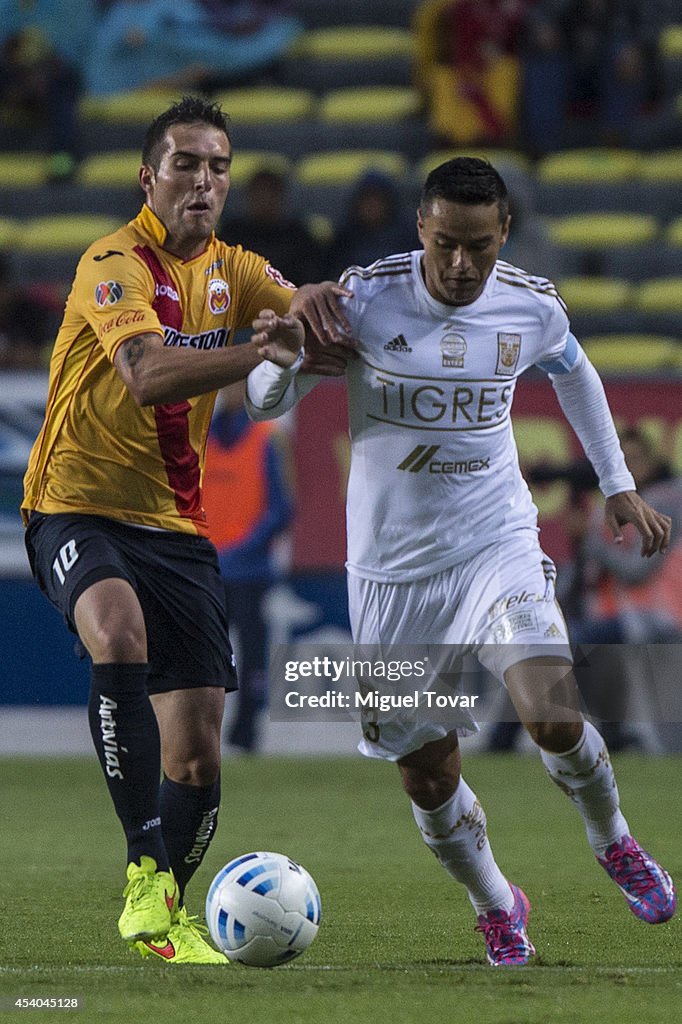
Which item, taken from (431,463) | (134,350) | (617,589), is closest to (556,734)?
(431,463)

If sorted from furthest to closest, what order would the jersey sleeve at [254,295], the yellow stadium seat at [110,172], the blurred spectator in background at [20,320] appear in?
the yellow stadium seat at [110,172], the blurred spectator in background at [20,320], the jersey sleeve at [254,295]

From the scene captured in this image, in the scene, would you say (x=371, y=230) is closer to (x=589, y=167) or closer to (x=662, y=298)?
(x=662, y=298)

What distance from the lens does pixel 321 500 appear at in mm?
10414

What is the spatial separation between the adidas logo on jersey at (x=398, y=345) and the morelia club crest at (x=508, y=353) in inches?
10.8

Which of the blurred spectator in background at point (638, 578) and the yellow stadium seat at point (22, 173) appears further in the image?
the yellow stadium seat at point (22, 173)

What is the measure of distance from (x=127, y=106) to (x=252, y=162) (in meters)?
1.63

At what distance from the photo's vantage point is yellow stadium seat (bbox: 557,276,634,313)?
13.1 meters

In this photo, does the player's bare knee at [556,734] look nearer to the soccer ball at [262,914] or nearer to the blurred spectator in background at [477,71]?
the soccer ball at [262,914]

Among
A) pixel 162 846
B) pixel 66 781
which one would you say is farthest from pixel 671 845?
pixel 66 781

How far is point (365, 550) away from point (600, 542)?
5324 millimetres

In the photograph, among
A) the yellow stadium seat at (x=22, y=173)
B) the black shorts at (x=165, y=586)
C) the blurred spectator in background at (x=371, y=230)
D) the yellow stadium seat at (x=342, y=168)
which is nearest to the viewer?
the black shorts at (x=165, y=586)

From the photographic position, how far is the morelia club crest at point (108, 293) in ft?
16.0

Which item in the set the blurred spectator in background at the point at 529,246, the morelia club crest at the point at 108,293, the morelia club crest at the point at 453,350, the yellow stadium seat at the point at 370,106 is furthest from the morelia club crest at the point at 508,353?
the yellow stadium seat at the point at 370,106

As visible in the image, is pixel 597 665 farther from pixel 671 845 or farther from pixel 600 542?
pixel 671 845
